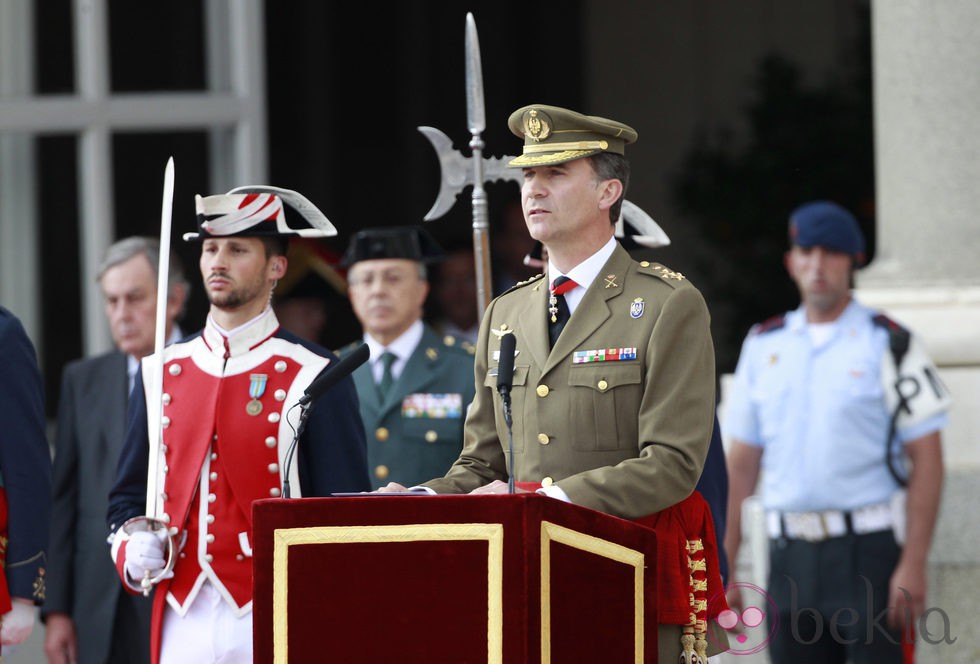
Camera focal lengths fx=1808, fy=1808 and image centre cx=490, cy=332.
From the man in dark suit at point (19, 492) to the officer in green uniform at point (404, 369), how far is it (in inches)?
54.7

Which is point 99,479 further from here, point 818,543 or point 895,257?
point 895,257

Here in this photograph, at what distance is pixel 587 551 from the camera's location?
349 centimetres

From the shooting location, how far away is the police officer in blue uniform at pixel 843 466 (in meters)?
6.22

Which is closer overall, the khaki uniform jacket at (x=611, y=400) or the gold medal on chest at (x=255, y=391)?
the khaki uniform jacket at (x=611, y=400)

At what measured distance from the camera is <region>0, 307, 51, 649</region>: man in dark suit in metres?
4.66

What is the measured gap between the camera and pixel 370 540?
11.3ft

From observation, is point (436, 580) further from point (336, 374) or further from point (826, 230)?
point (826, 230)

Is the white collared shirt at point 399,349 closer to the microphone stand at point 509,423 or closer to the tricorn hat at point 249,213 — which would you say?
the tricorn hat at point 249,213

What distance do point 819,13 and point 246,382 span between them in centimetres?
712

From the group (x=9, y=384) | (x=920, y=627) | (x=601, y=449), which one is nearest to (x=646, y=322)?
(x=601, y=449)

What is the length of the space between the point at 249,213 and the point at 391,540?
57.0 inches

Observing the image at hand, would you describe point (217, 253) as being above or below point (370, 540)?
above

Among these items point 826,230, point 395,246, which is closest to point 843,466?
point 826,230

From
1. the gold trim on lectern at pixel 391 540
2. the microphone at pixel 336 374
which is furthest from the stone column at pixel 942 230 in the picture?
the gold trim on lectern at pixel 391 540
